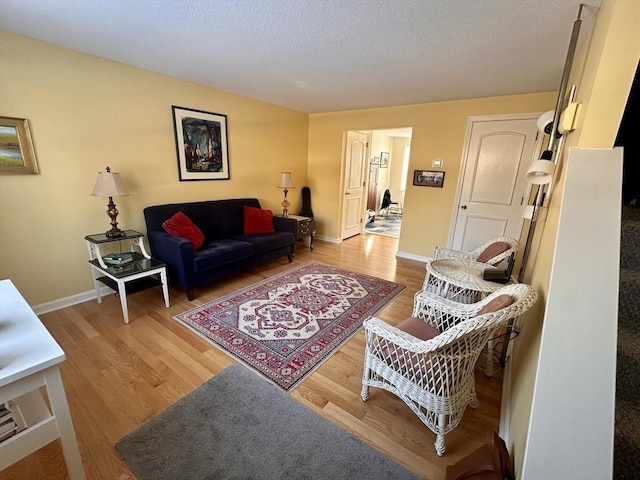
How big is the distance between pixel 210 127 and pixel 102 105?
3.74 ft

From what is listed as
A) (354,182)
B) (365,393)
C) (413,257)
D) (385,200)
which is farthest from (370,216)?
(365,393)

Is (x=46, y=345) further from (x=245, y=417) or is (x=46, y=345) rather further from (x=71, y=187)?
(x=71, y=187)

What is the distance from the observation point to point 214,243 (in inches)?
127

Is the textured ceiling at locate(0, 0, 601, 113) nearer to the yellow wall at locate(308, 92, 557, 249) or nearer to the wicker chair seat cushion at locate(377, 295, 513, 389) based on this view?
the yellow wall at locate(308, 92, 557, 249)

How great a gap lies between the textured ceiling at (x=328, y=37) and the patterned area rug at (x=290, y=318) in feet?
7.56

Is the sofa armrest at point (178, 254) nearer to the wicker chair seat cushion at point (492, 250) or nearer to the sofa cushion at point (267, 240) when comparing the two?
the sofa cushion at point (267, 240)

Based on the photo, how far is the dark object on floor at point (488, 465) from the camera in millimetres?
982

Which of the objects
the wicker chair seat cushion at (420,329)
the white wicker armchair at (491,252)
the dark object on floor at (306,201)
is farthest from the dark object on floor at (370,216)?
the wicker chair seat cushion at (420,329)

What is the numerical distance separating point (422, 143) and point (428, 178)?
518 millimetres

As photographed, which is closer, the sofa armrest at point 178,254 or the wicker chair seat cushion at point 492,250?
the wicker chair seat cushion at point 492,250

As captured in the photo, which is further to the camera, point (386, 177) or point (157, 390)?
point (386, 177)

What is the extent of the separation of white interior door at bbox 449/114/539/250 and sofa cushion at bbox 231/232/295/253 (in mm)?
2441

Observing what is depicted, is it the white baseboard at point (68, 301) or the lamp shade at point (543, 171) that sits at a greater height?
the lamp shade at point (543, 171)

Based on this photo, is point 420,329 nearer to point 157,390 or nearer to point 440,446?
point 440,446
